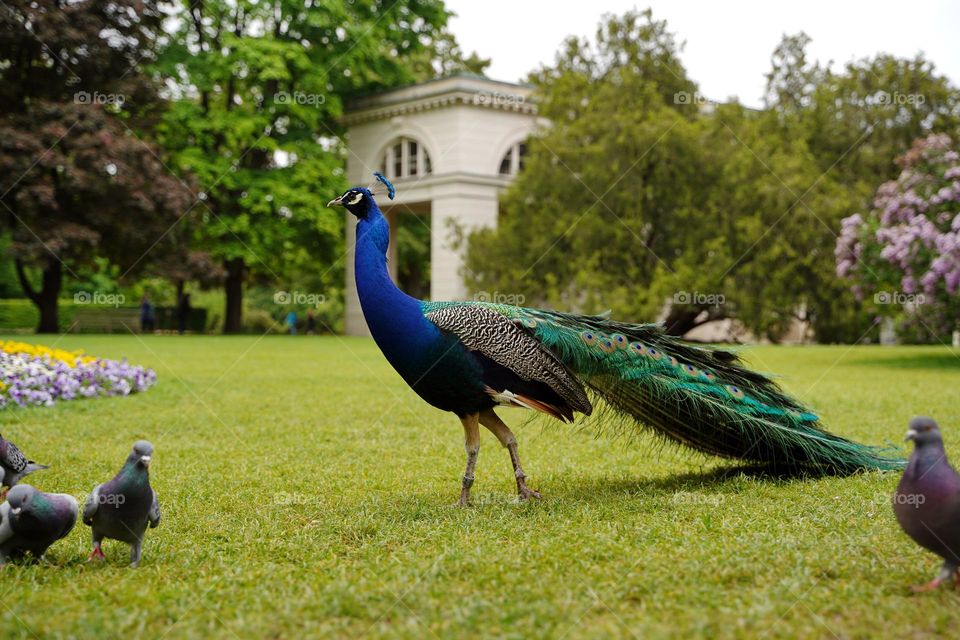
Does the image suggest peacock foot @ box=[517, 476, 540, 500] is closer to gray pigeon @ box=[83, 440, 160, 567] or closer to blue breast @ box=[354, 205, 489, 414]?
blue breast @ box=[354, 205, 489, 414]

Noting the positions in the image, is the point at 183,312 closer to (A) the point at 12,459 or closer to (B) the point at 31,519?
(A) the point at 12,459

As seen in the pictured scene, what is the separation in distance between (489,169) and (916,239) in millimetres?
18650

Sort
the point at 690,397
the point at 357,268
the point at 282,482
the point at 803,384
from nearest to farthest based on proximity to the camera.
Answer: the point at 357,268 < the point at 690,397 < the point at 282,482 < the point at 803,384

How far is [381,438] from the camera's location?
950cm

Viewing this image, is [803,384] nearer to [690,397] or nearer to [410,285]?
[690,397]

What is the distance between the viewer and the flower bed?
35.8 ft

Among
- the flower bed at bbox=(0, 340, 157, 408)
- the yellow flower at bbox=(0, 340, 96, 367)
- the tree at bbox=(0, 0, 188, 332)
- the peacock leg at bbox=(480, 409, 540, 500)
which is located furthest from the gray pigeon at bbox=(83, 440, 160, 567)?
the tree at bbox=(0, 0, 188, 332)

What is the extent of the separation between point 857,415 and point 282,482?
7.31 meters

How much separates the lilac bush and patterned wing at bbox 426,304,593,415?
13732 millimetres

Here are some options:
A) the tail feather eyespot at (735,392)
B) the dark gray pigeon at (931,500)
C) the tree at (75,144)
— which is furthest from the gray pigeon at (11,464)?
the tree at (75,144)

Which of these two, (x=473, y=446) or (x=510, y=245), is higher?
(x=510, y=245)

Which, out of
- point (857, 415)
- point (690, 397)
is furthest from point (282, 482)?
point (857, 415)

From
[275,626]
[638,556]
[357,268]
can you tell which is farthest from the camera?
[357,268]

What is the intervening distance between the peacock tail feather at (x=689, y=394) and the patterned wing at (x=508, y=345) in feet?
0.29
